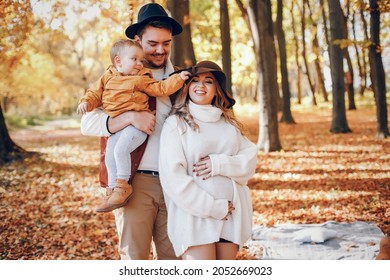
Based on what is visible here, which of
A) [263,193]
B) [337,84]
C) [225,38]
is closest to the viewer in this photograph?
[263,193]

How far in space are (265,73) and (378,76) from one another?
2.01 meters

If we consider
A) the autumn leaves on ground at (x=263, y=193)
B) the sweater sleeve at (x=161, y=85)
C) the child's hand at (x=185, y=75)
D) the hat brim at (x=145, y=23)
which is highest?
the hat brim at (x=145, y=23)

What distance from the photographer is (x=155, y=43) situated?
2246 mm

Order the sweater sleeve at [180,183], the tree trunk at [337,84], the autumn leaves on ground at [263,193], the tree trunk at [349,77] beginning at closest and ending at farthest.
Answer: the sweater sleeve at [180,183]
the autumn leaves on ground at [263,193]
the tree trunk at [349,77]
the tree trunk at [337,84]

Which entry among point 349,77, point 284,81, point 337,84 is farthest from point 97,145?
point 349,77

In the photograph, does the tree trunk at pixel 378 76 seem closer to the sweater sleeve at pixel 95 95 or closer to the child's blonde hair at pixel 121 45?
the child's blonde hair at pixel 121 45

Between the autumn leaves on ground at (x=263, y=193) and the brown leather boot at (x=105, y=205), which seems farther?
the autumn leaves on ground at (x=263, y=193)

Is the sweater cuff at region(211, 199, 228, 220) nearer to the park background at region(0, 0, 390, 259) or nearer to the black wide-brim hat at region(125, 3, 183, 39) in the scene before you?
the black wide-brim hat at region(125, 3, 183, 39)

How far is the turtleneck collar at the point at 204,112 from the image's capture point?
2111 mm

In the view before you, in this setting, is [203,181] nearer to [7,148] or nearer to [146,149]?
[146,149]

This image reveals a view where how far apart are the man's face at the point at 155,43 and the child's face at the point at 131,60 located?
13 cm

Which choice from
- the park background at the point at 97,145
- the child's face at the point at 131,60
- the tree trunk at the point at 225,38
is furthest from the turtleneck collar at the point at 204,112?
the tree trunk at the point at 225,38

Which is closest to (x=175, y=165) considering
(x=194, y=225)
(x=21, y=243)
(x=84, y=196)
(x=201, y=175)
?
(x=201, y=175)

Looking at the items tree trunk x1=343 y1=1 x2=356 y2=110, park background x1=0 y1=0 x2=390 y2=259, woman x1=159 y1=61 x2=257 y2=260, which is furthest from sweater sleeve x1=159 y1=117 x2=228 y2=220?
tree trunk x1=343 y1=1 x2=356 y2=110
